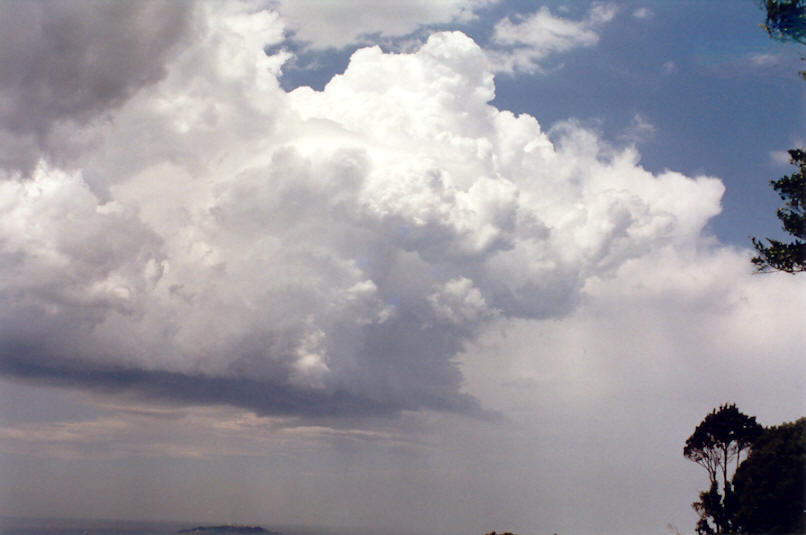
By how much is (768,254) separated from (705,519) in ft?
112

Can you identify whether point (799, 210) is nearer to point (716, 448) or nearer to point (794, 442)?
point (794, 442)

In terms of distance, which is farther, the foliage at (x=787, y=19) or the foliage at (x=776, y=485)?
the foliage at (x=776, y=485)

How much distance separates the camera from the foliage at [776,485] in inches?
1758

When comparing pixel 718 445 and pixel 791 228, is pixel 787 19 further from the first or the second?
pixel 718 445

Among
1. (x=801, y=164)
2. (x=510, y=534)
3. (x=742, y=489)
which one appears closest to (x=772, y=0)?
(x=801, y=164)

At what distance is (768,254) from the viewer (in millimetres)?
31953

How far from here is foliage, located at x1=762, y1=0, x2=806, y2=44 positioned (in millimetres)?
29875

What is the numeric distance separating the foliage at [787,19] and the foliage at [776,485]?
28.7 m

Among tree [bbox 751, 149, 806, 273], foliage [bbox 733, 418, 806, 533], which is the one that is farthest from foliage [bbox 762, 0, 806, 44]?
foliage [bbox 733, 418, 806, 533]

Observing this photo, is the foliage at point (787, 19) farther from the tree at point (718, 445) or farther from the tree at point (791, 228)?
the tree at point (718, 445)

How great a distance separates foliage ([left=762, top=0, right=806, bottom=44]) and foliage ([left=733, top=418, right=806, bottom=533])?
2872 centimetres

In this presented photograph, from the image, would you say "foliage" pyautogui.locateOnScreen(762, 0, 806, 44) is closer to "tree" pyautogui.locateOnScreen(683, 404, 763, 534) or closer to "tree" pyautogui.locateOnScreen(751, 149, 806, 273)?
"tree" pyautogui.locateOnScreen(751, 149, 806, 273)

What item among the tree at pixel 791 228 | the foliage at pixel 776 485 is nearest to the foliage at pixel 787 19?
the tree at pixel 791 228

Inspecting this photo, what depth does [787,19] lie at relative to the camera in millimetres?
30109
